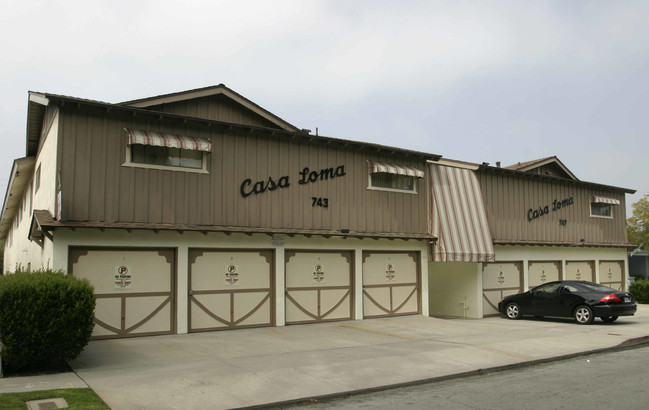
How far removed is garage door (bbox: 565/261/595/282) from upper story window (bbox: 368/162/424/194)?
9.93m

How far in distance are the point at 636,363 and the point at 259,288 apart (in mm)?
9059

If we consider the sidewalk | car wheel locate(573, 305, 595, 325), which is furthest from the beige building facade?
car wheel locate(573, 305, 595, 325)

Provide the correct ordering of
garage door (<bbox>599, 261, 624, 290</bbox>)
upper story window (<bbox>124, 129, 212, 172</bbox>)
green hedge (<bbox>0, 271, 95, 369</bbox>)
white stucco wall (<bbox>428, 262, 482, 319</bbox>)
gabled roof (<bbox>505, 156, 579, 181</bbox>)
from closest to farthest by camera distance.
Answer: green hedge (<bbox>0, 271, 95, 369</bbox>) → upper story window (<bbox>124, 129, 212, 172</bbox>) → white stucco wall (<bbox>428, 262, 482, 319</bbox>) → gabled roof (<bbox>505, 156, 579, 181</bbox>) → garage door (<bbox>599, 261, 624, 290</bbox>)

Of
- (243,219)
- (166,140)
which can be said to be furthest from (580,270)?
(166,140)

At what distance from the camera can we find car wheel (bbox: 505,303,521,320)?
19283mm

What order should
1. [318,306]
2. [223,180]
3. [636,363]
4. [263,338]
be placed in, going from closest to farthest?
[636,363] < [263,338] < [223,180] < [318,306]

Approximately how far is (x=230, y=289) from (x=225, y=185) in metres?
2.74

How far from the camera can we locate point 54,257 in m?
12.5

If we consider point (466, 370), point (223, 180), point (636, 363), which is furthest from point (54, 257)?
point (636, 363)

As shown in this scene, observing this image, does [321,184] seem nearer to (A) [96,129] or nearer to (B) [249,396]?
(A) [96,129]

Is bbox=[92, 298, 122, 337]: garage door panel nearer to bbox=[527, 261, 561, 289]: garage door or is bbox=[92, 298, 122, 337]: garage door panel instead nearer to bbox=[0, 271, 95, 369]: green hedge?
bbox=[0, 271, 95, 369]: green hedge

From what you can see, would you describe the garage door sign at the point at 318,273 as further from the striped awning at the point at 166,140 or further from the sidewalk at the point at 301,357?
the striped awning at the point at 166,140

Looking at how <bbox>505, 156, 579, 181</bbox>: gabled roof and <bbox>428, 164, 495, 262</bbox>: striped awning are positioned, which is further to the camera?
<bbox>505, 156, 579, 181</bbox>: gabled roof

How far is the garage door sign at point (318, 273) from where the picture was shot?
16609mm
